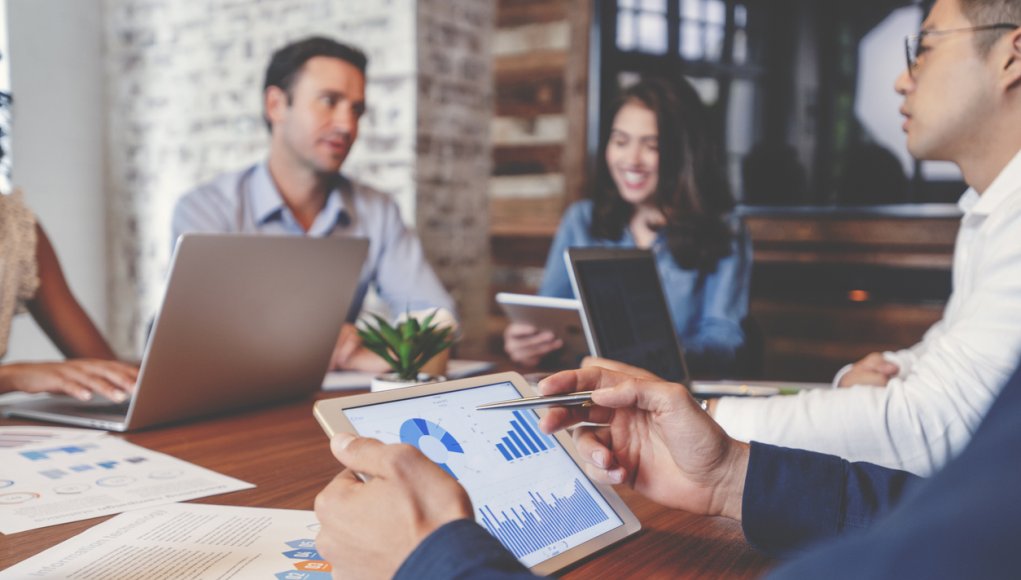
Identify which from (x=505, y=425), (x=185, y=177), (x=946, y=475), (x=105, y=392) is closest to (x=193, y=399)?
(x=105, y=392)

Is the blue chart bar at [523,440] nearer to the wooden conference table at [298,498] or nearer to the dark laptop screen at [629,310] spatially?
the wooden conference table at [298,498]

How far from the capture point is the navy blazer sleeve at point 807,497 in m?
0.86

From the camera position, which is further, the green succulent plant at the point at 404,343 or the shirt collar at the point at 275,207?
the shirt collar at the point at 275,207

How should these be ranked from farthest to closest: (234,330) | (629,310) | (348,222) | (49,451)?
1. (348,222)
2. (629,310)
3. (234,330)
4. (49,451)

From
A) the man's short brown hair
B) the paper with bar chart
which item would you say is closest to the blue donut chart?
the paper with bar chart

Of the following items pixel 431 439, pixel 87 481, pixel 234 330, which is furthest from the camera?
pixel 234 330

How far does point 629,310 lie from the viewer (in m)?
1.68

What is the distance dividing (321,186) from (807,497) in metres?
2.08

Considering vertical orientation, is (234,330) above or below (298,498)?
above

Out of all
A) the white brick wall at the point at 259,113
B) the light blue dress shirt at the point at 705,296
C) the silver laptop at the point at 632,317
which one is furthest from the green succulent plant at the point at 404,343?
the white brick wall at the point at 259,113

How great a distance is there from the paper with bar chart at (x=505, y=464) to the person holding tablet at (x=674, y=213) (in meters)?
1.46

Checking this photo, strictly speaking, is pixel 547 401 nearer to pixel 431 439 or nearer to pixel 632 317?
pixel 431 439

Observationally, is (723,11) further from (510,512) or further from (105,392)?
(510,512)

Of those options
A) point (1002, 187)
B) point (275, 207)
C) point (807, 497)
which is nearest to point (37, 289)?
point (275, 207)
